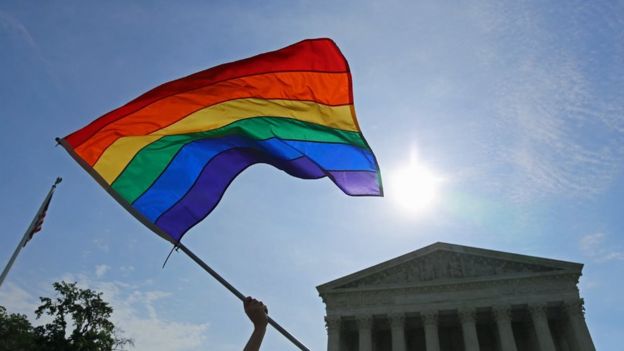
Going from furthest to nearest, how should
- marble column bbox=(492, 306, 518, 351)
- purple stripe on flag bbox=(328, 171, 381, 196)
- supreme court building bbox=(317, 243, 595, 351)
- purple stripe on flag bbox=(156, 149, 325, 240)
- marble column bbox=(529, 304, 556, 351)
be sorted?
supreme court building bbox=(317, 243, 595, 351)
marble column bbox=(492, 306, 518, 351)
marble column bbox=(529, 304, 556, 351)
purple stripe on flag bbox=(328, 171, 381, 196)
purple stripe on flag bbox=(156, 149, 325, 240)

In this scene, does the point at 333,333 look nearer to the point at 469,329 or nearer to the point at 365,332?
the point at 365,332

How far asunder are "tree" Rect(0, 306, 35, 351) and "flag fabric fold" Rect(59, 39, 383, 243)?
36928 millimetres

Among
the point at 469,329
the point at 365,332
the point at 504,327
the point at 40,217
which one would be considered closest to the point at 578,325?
the point at 504,327

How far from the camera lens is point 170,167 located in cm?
692

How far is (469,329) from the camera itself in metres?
33.5

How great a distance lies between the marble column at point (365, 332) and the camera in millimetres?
34312

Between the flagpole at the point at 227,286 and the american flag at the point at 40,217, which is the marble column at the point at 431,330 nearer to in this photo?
the american flag at the point at 40,217

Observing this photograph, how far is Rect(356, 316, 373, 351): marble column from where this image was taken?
34312 mm

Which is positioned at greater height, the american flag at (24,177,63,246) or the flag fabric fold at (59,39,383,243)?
the american flag at (24,177,63,246)

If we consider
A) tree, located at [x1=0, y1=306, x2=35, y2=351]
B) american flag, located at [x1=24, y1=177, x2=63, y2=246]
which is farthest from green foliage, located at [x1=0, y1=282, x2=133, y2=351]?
american flag, located at [x1=24, y1=177, x2=63, y2=246]

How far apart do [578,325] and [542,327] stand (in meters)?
2.20

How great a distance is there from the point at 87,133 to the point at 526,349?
37.6 meters

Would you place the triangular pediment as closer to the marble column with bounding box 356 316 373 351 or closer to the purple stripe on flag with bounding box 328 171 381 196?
the marble column with bounding box 356 316 373 351

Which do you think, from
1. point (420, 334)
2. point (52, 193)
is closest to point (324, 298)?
point (420, 334)
